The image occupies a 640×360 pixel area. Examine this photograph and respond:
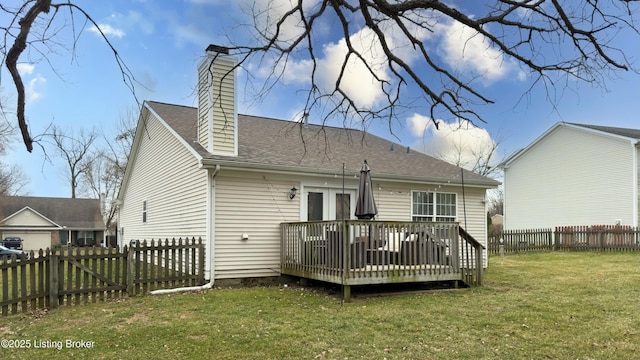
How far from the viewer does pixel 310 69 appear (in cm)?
698

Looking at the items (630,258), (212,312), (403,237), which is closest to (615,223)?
(630,258)

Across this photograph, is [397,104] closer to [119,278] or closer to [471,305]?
[471,305]

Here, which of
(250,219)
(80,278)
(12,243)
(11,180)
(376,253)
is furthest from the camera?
(11,180)

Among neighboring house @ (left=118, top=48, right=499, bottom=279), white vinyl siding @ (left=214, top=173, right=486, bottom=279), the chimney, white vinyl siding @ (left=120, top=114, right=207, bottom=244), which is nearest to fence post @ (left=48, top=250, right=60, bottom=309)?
white vinyl siding @ (left=120, top=114, right=207, bottom=244)

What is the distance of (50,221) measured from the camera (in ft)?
144

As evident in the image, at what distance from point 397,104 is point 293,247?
4717 mm

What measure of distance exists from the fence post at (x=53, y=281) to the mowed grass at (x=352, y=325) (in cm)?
29

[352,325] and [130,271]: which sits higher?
[130,271]

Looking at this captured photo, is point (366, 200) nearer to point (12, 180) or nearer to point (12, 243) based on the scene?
point (12, 243)

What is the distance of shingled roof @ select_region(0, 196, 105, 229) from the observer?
44375 mm

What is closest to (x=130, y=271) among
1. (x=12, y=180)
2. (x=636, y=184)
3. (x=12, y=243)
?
(x=636, y=184)

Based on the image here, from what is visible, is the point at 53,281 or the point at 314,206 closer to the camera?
the point at 53,281

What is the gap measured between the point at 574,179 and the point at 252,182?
19671mm

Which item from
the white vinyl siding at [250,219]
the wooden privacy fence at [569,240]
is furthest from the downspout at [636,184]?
the white vinyl siding at [250,219]
